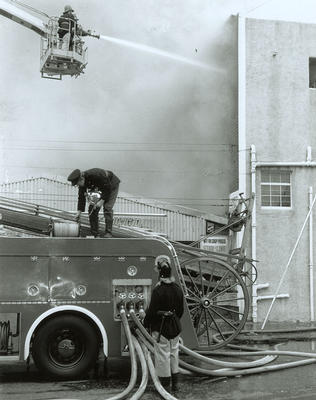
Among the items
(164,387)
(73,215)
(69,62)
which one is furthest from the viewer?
(69,62)

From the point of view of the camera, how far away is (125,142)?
55.0ft

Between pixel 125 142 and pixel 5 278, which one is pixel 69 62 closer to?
pixel 125 142

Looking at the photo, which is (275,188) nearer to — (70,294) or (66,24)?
(66,24)

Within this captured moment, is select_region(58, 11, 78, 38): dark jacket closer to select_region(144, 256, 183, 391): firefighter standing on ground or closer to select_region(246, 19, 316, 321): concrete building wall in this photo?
select_region(246, 19, 316, 321): concrete building wall

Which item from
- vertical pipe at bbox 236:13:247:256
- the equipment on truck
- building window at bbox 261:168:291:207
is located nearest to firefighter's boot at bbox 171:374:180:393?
the equipment on truck

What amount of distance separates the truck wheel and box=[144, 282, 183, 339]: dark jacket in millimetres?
1154

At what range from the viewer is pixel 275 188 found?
16.6 m

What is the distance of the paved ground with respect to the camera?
7.15m

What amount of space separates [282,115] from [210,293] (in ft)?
28.4

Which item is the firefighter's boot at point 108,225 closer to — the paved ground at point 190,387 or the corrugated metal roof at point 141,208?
the paved ground at point 190,387

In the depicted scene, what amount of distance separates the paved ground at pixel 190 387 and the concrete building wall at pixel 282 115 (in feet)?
25.2

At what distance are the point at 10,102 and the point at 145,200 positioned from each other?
4896 millimetres

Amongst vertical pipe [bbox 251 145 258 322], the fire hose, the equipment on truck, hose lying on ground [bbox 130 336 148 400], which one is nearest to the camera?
hose lying on ground [bbox 130 336 148 400]

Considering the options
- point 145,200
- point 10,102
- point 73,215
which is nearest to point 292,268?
point 145,200
